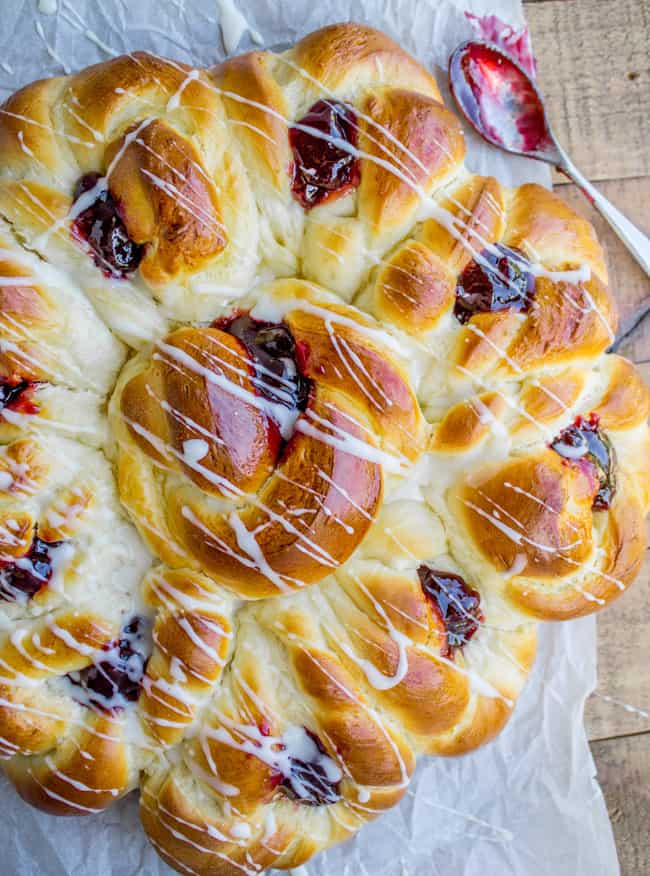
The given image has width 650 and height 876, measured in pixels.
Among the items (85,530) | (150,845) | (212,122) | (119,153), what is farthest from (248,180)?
(150,845)

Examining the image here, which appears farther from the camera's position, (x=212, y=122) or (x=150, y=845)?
(x=150, y=845)

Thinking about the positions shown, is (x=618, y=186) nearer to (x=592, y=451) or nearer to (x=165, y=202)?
(x=592, y=451)

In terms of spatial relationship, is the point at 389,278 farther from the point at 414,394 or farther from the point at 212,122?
the point at 212,122

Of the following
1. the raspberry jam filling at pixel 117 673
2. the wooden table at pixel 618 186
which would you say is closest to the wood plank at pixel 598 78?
the wooden table at pixel 618 186

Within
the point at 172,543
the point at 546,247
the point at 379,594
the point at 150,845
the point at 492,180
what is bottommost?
the point at 150,845

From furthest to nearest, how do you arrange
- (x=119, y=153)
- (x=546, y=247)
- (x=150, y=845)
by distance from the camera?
(x=150, y=845) → (x=546, y=247) → (x=119, y=153)

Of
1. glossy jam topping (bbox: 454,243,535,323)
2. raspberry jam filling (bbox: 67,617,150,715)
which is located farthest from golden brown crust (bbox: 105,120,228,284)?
raspberry jam filling (bbox: 67,617,150,715)
